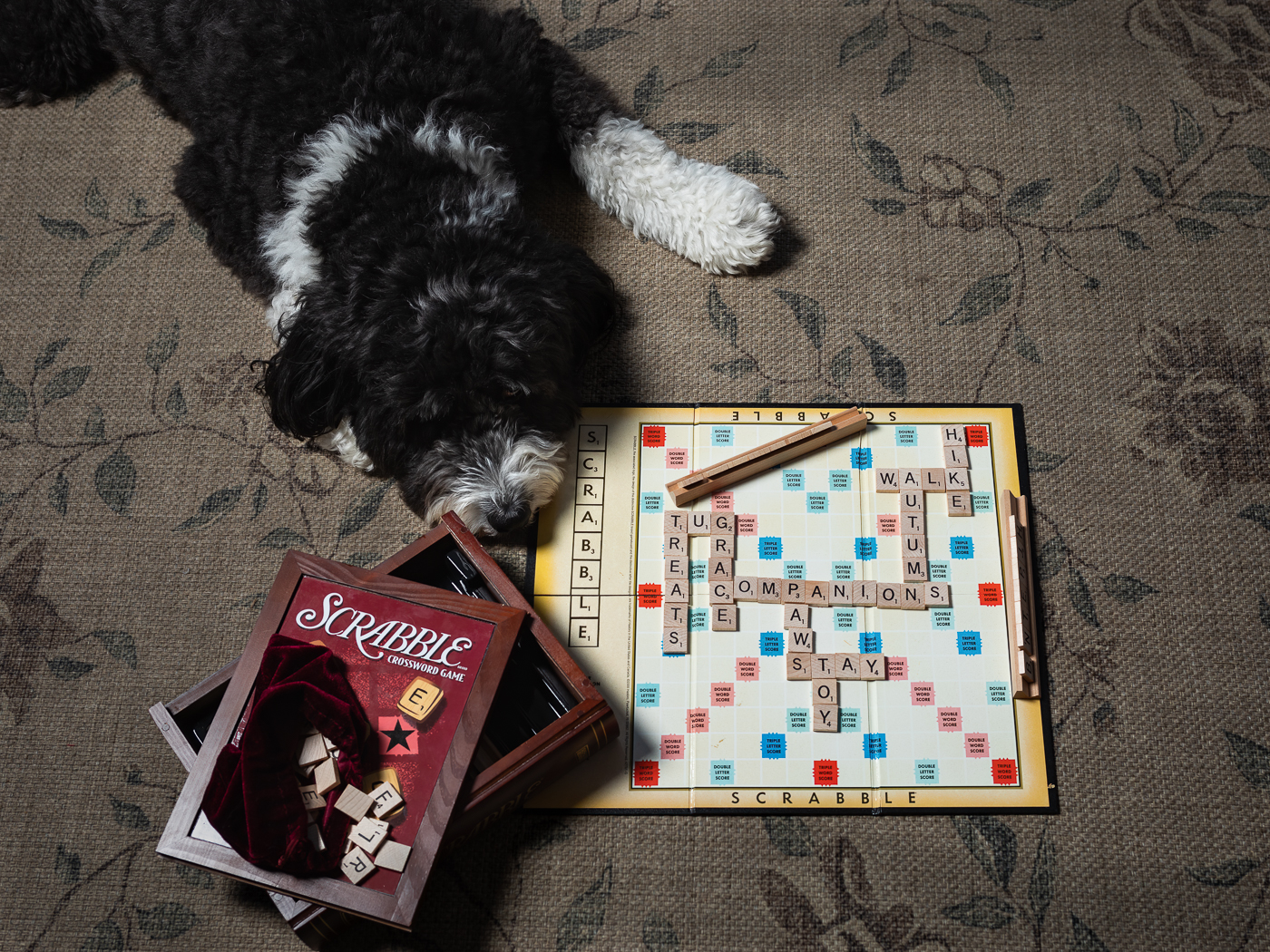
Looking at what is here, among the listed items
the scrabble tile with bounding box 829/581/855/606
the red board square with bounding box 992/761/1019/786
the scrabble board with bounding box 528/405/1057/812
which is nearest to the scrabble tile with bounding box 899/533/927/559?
the scrabble board with bounding box 528/405/1057/812

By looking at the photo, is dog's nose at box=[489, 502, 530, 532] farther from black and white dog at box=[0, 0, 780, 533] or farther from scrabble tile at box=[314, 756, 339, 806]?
scrabble tile at box=[314, 756, 339, 806]

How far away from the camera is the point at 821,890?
1.21 metres

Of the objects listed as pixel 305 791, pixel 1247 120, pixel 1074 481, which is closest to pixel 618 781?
pixel 305 791

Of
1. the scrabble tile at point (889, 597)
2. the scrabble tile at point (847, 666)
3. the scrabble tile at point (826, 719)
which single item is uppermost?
the scrabble tile at point (889, 597)

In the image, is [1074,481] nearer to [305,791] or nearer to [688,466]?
[688,466]

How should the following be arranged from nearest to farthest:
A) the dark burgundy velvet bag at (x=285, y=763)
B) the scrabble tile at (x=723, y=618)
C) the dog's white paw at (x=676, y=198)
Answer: the dark burgundy velvet bag at (x=285, y=763) < the scrabble tile at (x=723, y=618) < the dog's white paw at (x=676, y=198)

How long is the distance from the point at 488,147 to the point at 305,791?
3.19 feet

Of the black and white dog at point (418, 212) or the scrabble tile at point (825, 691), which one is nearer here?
the black and white dog at point (418, 212)

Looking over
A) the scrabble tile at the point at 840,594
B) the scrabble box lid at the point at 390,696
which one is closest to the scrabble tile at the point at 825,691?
the scrabble tile at the point at 840,594

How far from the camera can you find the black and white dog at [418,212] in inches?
44.4

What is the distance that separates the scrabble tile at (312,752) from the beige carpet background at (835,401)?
264mm

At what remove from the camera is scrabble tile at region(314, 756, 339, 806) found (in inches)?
43.6

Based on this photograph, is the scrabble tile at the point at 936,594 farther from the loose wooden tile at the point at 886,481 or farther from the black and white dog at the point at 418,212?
the black and white dog at the point at 418,212

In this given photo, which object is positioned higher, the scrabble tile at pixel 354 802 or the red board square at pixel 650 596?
the scrabble tile at pixel 354 802
